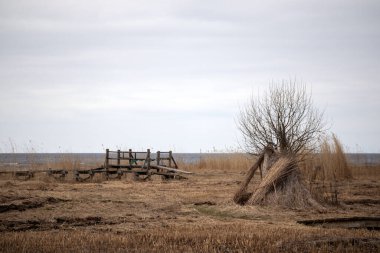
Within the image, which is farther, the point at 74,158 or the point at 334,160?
the point at 74,158

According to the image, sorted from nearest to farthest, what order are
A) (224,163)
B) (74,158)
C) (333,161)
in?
1. (333,161)
2. (74,158)
3. (224,163)

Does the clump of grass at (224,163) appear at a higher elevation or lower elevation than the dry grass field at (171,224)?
higher

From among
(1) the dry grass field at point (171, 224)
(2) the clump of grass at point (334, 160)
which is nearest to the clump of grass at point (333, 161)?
(2) the clump of grass at point (334, 160)

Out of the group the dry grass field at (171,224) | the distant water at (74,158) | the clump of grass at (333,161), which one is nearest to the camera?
the dry grass field at (171,224)

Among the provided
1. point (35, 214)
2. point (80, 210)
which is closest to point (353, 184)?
point (80, 210)

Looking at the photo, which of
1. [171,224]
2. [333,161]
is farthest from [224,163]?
[171,224]

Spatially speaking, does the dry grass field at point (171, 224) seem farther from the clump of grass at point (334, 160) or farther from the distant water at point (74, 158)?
the distant water at point (74, 158)

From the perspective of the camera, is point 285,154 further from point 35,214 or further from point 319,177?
point 319,177

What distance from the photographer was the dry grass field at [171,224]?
6.73 m

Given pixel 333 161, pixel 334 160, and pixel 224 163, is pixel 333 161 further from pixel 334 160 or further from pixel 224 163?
pixel 224 163

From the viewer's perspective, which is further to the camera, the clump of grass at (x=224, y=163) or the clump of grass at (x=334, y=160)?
the clump of grass at (x=224, y=163)

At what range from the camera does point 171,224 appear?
954cm

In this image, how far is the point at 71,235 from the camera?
7.71 metres

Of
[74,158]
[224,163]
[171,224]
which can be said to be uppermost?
[74,158]
